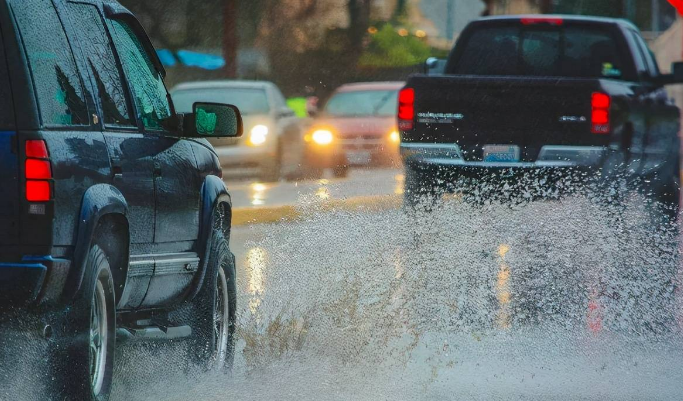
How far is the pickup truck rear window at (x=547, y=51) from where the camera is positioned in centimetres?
1354

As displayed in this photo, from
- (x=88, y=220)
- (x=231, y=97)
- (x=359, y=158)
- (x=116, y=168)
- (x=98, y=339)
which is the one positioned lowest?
(x=359, y=158)

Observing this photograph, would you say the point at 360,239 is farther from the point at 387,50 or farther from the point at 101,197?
the point at 387,50

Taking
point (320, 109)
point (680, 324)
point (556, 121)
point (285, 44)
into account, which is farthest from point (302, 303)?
point (285, 44)

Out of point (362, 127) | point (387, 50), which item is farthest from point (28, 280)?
point (387, 50)

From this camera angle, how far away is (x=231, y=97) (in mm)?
21797

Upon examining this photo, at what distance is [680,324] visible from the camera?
8.29 meters

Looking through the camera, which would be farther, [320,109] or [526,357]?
[320,109]

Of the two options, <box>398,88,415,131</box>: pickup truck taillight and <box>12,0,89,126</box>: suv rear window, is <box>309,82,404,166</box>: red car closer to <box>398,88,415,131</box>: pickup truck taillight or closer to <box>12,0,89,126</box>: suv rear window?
<box>398,88,415,131</box>: pickup truck taillight

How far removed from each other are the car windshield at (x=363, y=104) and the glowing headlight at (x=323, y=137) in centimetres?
48

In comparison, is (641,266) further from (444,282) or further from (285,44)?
(285,44)

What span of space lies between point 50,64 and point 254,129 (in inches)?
629

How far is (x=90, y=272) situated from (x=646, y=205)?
880 cm

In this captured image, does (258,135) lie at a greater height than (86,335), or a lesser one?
lesser

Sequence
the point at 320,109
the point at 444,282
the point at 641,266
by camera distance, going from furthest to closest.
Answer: the point at 320,109
the point at 641,266
the point at 444,282
